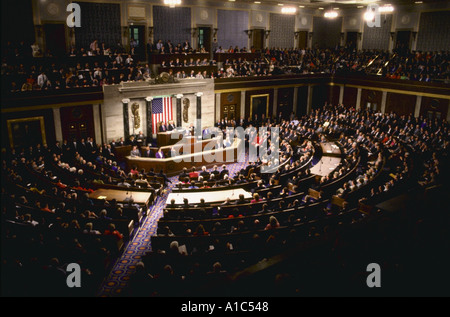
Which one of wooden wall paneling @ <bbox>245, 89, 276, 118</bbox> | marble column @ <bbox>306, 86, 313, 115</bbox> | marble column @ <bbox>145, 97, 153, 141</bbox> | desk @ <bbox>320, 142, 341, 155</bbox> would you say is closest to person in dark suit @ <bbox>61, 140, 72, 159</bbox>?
marble column @ <bbox>145, 97, 153, 141</bbox>

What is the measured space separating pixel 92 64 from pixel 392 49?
77.8ft

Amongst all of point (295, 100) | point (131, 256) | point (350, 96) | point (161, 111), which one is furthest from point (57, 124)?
point (350, 96)

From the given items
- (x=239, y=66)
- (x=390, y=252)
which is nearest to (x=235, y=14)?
(x=239, y=66)

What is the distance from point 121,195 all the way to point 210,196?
3.37 metres

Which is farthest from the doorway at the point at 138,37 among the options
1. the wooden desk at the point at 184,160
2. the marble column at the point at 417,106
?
the marble column at the point at 417,106

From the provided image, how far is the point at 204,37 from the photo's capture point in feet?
87.4

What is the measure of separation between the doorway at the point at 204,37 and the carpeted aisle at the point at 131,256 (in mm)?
16242

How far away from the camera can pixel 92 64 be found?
2003cm

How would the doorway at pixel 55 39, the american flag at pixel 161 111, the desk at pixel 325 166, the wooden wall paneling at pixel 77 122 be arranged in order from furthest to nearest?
the american flag at pixel 161 111 → the doorway at pixel 55 39 → the wooden wall paneling at pixel 77 122 → the desk at pixel 325 166

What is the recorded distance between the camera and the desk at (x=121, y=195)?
12.5m

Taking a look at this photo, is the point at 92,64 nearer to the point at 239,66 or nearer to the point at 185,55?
the point at 185,55

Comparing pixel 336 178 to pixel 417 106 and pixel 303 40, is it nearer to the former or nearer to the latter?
pixel 417 106

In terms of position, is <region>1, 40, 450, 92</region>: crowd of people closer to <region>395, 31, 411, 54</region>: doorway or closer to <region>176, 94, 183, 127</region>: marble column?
<region>395, 31, 411, 54</region>: doorway

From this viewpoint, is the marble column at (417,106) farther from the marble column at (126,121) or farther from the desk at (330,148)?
the marble column at (126,121)
